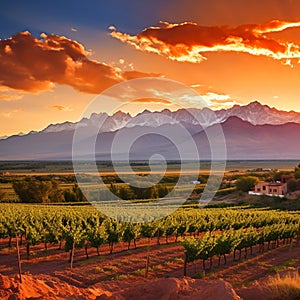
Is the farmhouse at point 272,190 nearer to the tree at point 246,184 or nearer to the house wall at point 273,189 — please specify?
the house wall at point 273,189

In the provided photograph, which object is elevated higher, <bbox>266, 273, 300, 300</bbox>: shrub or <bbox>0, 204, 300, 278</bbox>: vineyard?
<bbox>266, 273, 300, 300</bbox>: shrub

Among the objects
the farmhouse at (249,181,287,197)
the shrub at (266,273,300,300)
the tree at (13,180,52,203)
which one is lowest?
the farmhouse at (249,181,287,197)

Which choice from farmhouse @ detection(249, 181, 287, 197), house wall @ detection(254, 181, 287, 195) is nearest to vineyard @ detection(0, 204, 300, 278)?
farmhouse @ detection(249, 181, 287, 197)

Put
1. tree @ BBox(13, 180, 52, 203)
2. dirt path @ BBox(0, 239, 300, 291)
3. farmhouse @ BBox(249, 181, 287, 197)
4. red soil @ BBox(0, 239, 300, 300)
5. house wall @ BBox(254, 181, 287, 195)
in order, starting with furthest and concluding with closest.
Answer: house wall @ BBox(254, 181, 287, 195) → farmhouse @ BBox(249, 181, 287, 197) → tree @ BBox(13, 180, 52, 203) → dirt path @ BBox(0, 239, 300, 291) → red soil @ BBox(0, 239, 300, 300)

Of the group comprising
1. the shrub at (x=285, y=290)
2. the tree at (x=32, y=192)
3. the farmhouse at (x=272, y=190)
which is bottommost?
the farmhouse at (x=272, y=190)

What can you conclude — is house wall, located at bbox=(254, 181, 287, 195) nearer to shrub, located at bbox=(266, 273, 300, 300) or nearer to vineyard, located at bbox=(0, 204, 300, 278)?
vineyard, located at bbox=(0, 204, 300, 278)

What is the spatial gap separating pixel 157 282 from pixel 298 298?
15.3 ft

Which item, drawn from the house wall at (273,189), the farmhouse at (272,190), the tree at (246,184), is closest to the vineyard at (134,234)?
the farmhouse at (272,190)

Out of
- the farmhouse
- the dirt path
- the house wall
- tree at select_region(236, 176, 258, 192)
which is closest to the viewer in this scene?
the dirt path

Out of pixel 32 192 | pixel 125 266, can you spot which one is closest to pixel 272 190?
pixel 32 192

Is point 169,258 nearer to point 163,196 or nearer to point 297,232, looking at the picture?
point 297,232

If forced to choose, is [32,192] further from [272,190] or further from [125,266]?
[125,266]

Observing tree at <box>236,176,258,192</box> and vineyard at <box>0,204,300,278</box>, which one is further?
tree at <box>236,176,258,192</box>

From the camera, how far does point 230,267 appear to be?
22.1m
